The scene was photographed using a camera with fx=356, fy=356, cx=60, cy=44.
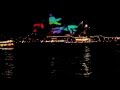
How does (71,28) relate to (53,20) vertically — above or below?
below

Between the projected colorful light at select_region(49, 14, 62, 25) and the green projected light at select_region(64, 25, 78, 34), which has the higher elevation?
the projected colorful light at select_region(49, 14, 62, 25)

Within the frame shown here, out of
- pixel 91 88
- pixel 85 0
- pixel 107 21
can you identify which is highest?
pixel 85 0

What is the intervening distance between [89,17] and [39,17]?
630cm

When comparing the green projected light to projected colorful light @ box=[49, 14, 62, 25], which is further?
projected colorful light @ box=[49, 14, 62, 25]

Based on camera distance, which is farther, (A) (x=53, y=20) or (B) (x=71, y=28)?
(A) (x=53, y=20)

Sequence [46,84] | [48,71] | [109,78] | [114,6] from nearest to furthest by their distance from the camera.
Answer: [46,84], [109,78], [48,71], [114,6]

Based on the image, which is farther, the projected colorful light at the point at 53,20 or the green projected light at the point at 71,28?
the projected colorful light at the point at 53,20

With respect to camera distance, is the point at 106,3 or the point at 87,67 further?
the point at 106,3

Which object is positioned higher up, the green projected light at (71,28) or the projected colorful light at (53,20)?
the projected colorful light at (53,20)

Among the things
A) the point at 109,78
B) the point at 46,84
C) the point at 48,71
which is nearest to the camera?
the point at 46,84

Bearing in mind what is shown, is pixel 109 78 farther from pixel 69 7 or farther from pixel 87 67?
pixel 69 7

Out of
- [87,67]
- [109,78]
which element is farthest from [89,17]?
[109,78]

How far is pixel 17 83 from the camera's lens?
1046cm

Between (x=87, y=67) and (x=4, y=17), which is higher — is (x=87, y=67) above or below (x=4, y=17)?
below
